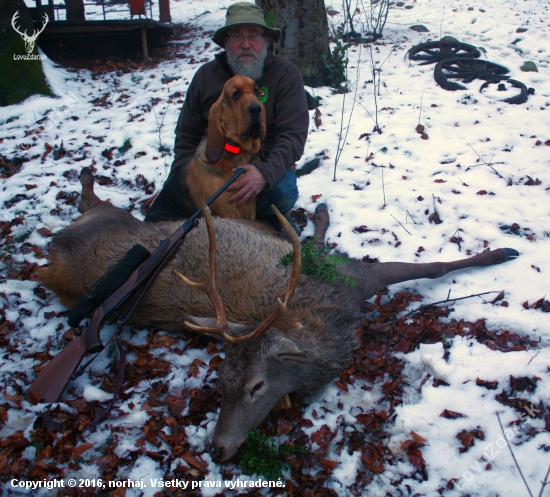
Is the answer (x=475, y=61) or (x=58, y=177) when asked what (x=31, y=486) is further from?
(x=475, y=61)

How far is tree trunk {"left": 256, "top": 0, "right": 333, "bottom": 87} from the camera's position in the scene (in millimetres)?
6449

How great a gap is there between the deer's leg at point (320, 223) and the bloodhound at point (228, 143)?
681mm

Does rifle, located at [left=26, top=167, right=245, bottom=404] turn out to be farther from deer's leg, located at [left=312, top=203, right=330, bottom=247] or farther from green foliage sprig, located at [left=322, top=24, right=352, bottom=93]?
green foliage sprig, located at [left=322, top=24, right=352, bottom=93]

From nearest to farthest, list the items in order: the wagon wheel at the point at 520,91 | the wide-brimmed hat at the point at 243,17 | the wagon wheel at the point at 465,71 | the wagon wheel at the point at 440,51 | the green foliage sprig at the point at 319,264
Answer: the green foliage sprig at the point at 319,264
the wide-brimmed hat at the point at 243,17
the wagon wheel at the point at 520,91
the wagon wheel at the point at 465,71
the wagon wheel at the point at 440,51

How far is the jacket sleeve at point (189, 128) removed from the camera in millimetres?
4246

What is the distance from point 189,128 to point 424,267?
254 cm

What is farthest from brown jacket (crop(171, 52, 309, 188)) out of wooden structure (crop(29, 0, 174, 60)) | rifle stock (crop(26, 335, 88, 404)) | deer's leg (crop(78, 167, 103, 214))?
wooden structure (crop(29, 0, 174, 60))

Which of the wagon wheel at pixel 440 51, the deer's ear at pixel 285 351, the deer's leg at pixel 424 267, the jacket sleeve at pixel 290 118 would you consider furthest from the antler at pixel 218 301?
the wagon wheel at pixel 440 51

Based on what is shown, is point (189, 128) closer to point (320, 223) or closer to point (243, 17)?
point (243, 17)

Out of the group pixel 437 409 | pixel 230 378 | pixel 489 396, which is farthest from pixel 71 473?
pixel 489 396

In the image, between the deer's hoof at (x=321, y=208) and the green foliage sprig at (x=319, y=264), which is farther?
the deer's hoof at (x=321, y=208)

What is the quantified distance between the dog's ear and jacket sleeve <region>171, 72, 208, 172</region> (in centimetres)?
51

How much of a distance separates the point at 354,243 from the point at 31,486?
2989 millimetres

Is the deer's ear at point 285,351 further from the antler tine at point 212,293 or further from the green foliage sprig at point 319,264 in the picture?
the green foliage sprig at point 319,264
